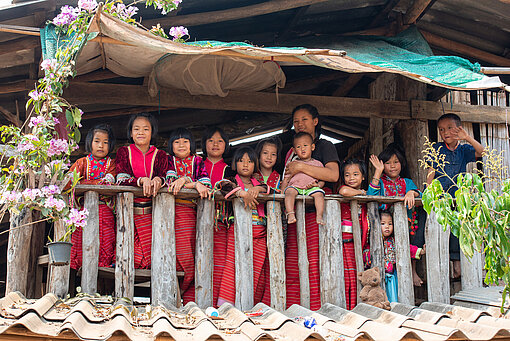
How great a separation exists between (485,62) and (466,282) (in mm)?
3246

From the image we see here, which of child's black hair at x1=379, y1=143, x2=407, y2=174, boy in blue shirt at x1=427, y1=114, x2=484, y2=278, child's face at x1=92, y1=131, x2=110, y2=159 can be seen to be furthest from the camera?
child's black hair at x1=379, y1=143, x2=407, y2=174

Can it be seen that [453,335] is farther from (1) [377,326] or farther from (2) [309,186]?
(2) [309,186]

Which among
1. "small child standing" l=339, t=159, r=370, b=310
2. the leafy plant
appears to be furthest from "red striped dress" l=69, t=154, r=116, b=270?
the leafy plant

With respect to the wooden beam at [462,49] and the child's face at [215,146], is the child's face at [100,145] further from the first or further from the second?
the wooden beam at [462,49]

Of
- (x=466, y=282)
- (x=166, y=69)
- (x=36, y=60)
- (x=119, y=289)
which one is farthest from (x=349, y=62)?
(x=36, y=60)

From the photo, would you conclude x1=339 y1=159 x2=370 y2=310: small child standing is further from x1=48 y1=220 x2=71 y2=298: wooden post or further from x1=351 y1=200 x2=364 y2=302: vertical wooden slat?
x1=48 y1=220 x2=71 y2=298: wooden post

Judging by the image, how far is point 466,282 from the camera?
→ 563 cm

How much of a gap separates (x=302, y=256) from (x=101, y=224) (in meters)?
1.74

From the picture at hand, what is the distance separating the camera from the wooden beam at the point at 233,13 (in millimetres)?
6266

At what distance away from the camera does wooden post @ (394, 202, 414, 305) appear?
5.48 meters

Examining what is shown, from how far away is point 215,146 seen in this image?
6043 mm

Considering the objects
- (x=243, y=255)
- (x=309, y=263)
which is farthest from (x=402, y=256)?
(x=243, y=255)

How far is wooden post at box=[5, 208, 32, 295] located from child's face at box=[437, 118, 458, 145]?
4.17 meters

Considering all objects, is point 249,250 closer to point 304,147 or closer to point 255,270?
point 255,270
